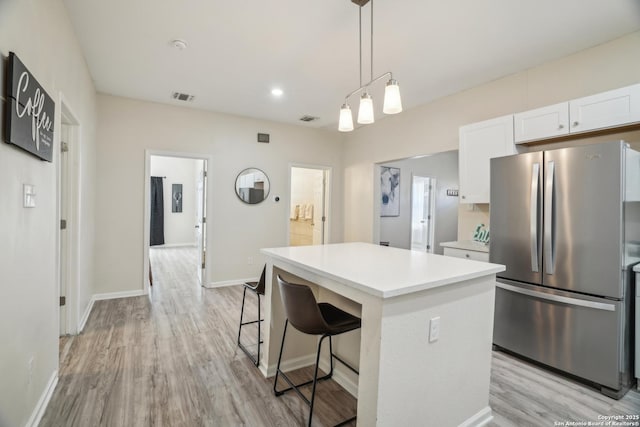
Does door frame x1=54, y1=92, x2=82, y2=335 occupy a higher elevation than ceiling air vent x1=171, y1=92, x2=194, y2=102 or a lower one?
lower

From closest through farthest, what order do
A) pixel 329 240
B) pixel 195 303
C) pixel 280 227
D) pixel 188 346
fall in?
pixel 188 346, pixel 195 303, pixel 280 227, pixel 329 240

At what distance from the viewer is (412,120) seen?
176 inches

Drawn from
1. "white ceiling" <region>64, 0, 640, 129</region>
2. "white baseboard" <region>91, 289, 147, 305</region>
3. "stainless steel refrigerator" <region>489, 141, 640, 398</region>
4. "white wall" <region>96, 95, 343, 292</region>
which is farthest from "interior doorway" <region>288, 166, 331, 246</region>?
"stainless steel refrigerator" <region>489, 141, 640, 398</region>

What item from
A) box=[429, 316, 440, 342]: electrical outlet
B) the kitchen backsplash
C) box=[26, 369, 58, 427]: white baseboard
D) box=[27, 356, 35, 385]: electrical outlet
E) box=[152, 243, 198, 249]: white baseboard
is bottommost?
box=[26, 369, 58, 427]: white baseboard

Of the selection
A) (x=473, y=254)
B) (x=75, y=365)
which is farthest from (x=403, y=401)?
(x=75, y=365)

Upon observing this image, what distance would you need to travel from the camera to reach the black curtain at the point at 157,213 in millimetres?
8609

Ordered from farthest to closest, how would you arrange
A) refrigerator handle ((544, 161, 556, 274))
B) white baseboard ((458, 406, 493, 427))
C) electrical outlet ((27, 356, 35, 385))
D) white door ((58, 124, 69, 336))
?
white door ((58, 124, 69, 336)), refrigerator handle ((544, 161, 556, 274)), white baseboard ((458, 406, 493, 427)), electrical outlet ((27, 356, 35, 385))

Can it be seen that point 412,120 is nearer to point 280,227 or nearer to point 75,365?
point 280,227

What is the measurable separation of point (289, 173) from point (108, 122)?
264 cm

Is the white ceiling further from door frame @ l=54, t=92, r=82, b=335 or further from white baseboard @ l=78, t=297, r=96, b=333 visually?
white baseboard @ l=78, t=297, r=96, b=333

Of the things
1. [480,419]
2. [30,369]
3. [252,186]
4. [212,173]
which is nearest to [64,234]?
[30,369]

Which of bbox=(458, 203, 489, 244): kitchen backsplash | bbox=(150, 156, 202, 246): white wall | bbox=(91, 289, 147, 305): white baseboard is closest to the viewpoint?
bbox=(458, 203, 489, 244): kitchen backsplash

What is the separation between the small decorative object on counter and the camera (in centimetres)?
339

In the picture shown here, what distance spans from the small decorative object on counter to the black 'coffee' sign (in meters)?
3.78
